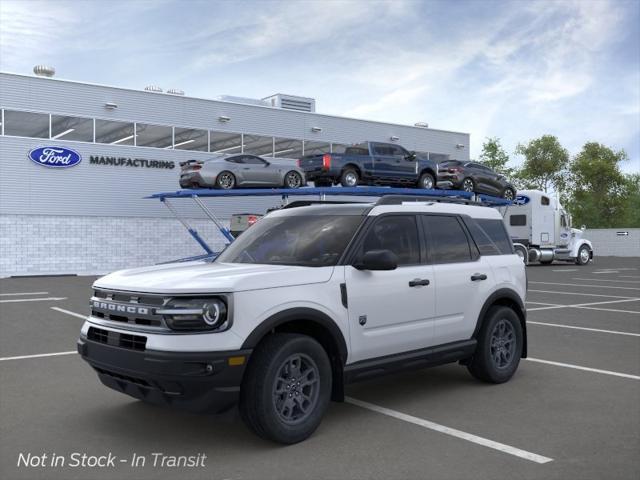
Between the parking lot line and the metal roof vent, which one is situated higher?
the metal roof vent

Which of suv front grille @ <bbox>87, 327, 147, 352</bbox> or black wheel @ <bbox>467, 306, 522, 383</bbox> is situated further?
black wheel @ <bbox>467, 306, 522, 383</bbox>

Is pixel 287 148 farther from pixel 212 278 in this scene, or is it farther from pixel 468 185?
pixel 212 278

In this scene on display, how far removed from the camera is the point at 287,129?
34.3m

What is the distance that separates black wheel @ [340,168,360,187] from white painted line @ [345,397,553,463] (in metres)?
17.0

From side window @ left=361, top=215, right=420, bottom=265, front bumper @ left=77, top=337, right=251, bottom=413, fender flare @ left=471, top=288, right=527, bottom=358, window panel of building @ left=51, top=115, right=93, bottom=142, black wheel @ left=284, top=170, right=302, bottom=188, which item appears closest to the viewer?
front bumper @ left=77, top=337, right=251, bottom=413

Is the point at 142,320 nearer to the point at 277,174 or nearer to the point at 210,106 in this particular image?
the point at 277,174

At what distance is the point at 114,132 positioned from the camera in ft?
96.1

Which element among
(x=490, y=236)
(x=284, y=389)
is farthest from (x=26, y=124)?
(x=284, y=389)

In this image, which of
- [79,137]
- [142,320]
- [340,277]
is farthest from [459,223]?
[79,137]

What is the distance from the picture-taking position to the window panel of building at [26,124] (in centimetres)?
2672

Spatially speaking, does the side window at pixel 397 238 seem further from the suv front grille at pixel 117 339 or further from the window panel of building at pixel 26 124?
the window panel of building at pixel 26 124

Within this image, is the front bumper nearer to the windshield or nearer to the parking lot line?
the windshield

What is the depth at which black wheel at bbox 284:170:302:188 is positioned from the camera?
993 inches

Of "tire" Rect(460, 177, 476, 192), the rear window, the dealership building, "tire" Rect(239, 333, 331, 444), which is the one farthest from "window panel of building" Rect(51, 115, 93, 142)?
"tire" Rect(239, 333, 331, 444)
